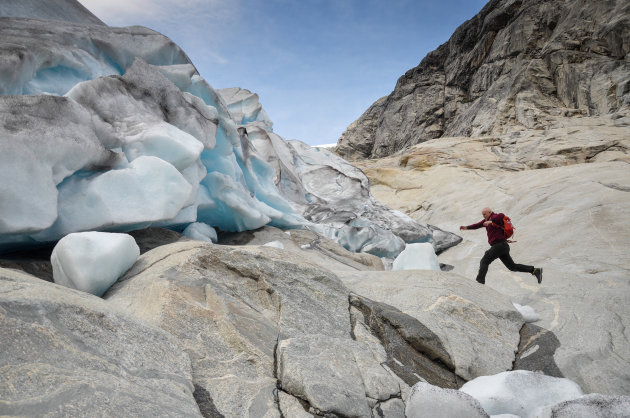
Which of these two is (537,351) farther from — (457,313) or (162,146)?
(162,146)

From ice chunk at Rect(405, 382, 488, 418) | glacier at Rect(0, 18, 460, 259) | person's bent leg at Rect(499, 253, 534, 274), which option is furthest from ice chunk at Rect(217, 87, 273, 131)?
ice chunk at Rect(405, 382, 488, 418)

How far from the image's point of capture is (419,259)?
588 cm

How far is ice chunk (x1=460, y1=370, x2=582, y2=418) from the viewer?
8.38 ft

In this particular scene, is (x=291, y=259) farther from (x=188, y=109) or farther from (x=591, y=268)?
(x=591, y=268)

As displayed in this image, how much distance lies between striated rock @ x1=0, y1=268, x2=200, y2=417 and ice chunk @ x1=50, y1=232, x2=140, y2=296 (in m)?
0.74

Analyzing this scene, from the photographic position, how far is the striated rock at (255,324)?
2.28m

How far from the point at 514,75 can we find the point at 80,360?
30011mm

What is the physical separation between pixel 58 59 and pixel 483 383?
5.76 meters

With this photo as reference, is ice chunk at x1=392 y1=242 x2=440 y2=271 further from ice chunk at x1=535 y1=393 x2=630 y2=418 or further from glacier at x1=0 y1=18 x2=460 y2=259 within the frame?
ice chunk at x1=535 y1=393 x2=630 y2=418

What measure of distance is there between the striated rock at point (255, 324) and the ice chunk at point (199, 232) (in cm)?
213

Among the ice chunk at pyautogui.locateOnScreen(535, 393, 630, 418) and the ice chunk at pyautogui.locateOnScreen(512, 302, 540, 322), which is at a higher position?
the ice chunk at pyautogui.locateOnScreen(535, 393, 630, 418)

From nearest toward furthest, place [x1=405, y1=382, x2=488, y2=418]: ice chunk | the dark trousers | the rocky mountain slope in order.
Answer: the rocky mountain slope
[x1=405, y1=382, x2=488, y2=418]: ice chunk
the dark trousers

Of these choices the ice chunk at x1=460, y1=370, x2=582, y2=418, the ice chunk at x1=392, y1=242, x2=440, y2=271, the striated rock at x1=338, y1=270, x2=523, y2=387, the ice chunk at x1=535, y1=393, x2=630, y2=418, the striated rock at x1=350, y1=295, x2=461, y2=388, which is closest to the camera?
the ice chunk at x1=535, y1=393, x2=630, y2=418

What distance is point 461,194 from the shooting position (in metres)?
13.3
